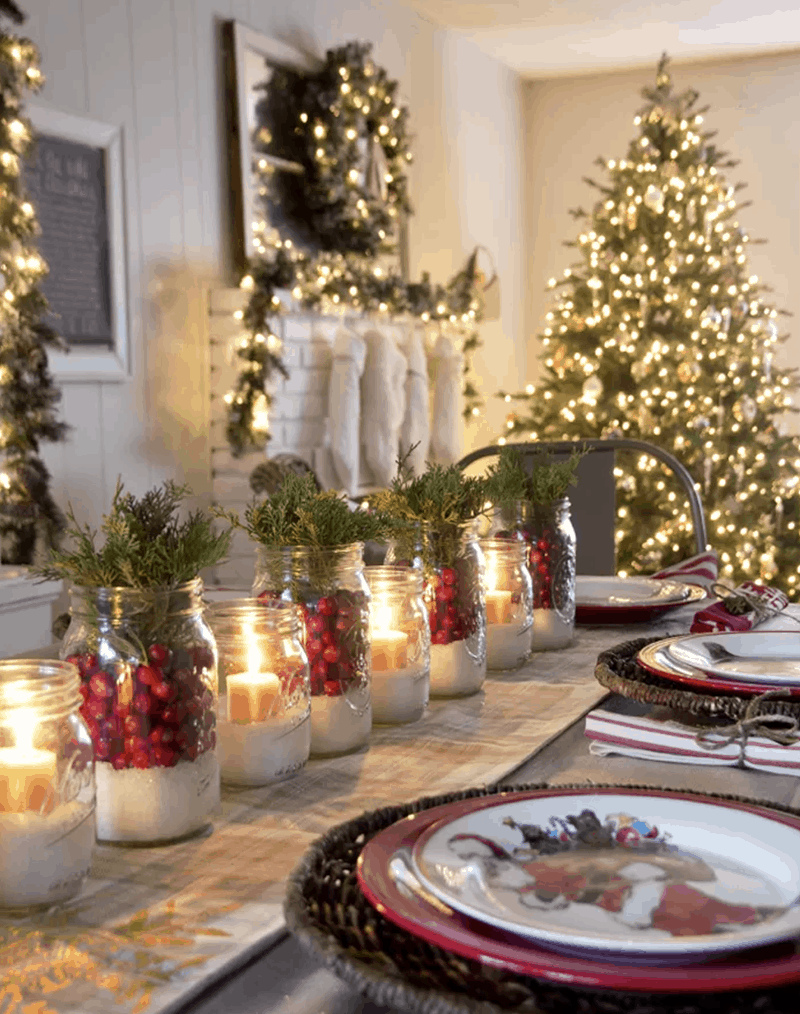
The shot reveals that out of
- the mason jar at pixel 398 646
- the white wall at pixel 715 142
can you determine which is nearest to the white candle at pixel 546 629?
the mason jar at pixel 398 646

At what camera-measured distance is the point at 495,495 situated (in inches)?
57.2

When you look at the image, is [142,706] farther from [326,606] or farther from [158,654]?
[326,606]

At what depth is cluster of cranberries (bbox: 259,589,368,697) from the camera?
1020 mm

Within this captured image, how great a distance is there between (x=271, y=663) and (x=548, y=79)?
244 inches

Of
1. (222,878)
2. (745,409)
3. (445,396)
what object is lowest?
(222,878)

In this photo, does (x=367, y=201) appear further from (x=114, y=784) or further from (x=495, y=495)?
(x=114, y=784)

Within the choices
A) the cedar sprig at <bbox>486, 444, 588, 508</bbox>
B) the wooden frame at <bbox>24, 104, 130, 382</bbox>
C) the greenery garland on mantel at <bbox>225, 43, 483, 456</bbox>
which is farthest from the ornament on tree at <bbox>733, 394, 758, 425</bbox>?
the cedar sprig at <bbox>486, 444, 588, 508</bbox>

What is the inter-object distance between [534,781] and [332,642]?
205 millimetres

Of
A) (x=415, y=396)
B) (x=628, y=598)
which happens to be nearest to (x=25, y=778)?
(x=628, y=598)

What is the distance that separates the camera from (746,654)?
4.16ft

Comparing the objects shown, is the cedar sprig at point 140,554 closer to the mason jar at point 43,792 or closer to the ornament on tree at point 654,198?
the mason jar at point 43,792

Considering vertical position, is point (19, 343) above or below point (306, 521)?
above

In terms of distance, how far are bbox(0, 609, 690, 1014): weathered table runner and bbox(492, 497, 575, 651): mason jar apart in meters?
0.27

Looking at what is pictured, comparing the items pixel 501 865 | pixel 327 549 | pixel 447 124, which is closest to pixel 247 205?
pixel 447 124
